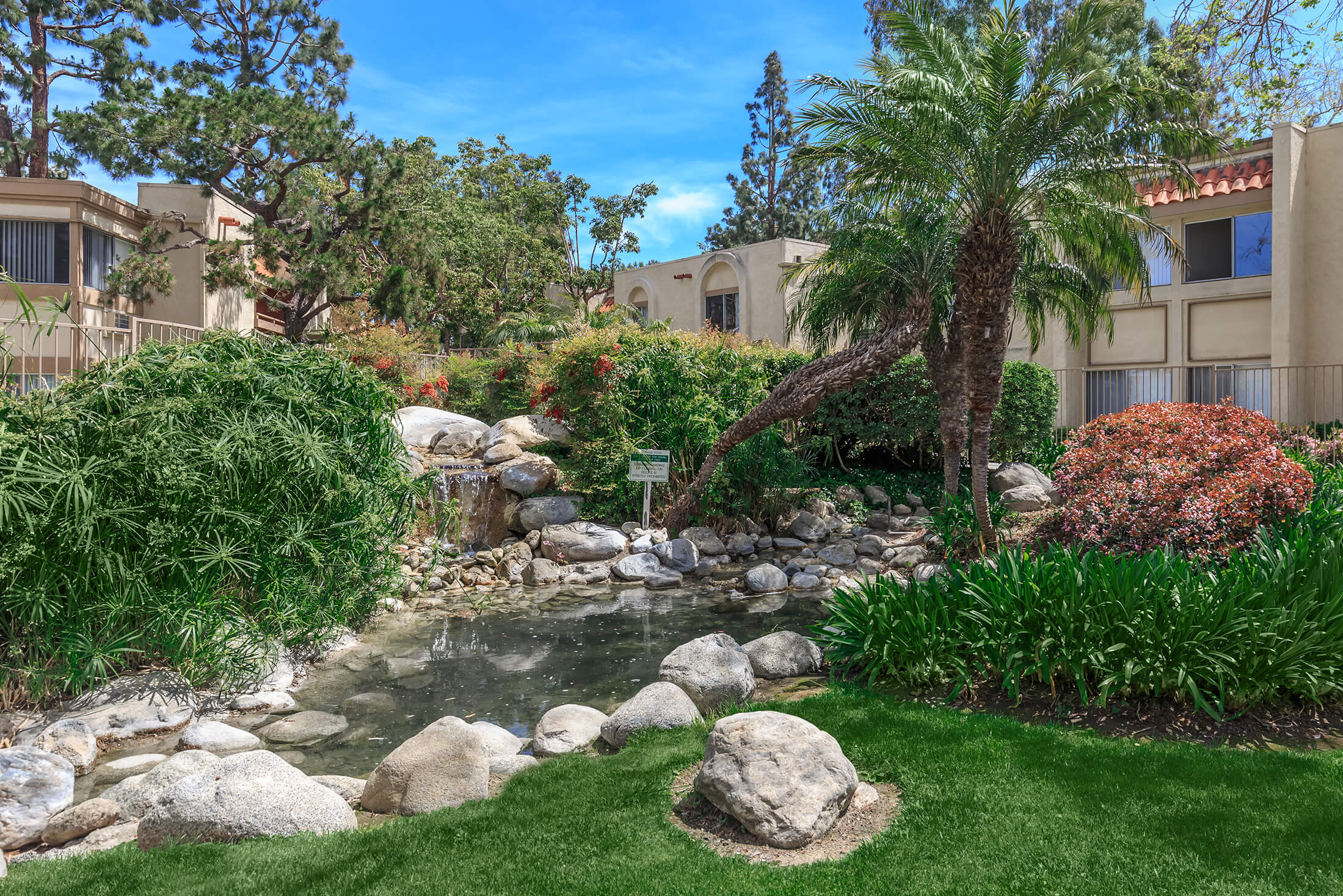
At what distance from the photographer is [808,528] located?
13938 millimetres

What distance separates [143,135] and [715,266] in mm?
15813

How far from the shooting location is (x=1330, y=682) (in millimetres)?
5227

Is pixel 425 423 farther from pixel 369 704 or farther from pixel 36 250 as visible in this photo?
pixel 36 250

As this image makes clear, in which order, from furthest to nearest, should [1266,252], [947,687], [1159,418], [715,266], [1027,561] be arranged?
[715,266] → [1266,252] → [1159,418] → [1027,561] → [947,687]

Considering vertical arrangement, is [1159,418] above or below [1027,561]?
above

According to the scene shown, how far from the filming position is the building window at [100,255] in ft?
67.3

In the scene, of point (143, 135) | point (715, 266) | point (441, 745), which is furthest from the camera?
point (715, 266)

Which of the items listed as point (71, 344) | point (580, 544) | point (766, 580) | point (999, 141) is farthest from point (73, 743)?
point (71, 344)

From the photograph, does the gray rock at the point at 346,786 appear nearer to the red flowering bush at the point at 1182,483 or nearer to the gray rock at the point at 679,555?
the red flowering bush at the point at 1182,483

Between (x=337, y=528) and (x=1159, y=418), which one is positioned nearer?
(x=337, y=528)

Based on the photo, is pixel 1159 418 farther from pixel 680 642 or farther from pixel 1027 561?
pixel 680 642

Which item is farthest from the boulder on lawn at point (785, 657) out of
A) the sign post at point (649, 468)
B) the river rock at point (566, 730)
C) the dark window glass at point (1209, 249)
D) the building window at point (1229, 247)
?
the dark window glass at point (1209, 249)

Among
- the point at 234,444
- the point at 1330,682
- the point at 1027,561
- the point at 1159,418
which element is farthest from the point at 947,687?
the point at 234,444

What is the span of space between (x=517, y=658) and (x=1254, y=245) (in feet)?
59.5
